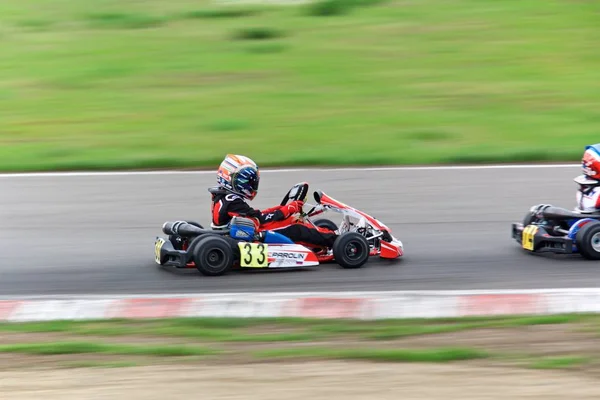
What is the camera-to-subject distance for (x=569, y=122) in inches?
715

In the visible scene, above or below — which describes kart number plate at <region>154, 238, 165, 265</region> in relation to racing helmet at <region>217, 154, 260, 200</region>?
below

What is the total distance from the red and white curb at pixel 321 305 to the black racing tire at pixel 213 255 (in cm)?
65

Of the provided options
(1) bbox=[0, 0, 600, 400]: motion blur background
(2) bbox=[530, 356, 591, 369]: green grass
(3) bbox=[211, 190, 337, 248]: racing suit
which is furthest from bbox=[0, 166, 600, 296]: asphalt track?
(2) bbox=[530, 356, 591, 369]: green grass

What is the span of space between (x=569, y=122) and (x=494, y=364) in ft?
39.2

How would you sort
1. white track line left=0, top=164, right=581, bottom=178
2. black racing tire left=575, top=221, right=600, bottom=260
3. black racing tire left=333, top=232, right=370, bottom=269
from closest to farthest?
black racing tire left=333, top=232, right=370, bottom=269 < black racing tire left=575, top=221, right=600, bottom=260 < white track line left=0, top=164, right=581, bottom=178

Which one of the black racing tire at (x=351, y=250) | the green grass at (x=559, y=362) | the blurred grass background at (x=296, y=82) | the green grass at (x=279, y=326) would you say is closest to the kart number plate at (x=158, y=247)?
the black racing tire at (x=351, y=250)

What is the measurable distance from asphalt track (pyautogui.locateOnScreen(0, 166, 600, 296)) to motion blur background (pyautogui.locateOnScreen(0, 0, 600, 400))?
0.14 feet

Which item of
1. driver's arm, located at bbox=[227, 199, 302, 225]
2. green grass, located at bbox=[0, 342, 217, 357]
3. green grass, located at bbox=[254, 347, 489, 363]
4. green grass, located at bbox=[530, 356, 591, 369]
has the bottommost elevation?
green grass, located at bbox=[0, 342, 217, 357]

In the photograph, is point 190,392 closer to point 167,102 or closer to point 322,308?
point 322,308

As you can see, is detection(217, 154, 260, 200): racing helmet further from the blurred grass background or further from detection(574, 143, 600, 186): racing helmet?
the blurred grass background

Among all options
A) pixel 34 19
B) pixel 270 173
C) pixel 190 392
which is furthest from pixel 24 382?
pixel 34 19

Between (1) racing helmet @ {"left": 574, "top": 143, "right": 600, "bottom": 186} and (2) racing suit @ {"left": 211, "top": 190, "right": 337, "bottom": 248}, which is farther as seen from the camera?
(1) racing helmet @ {"left": 574, "top": 143, "right": 600, "bottom": 186}

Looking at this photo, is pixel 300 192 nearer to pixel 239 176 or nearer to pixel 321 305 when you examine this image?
pixel 239 176

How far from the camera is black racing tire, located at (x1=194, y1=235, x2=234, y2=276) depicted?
9.89 meters
